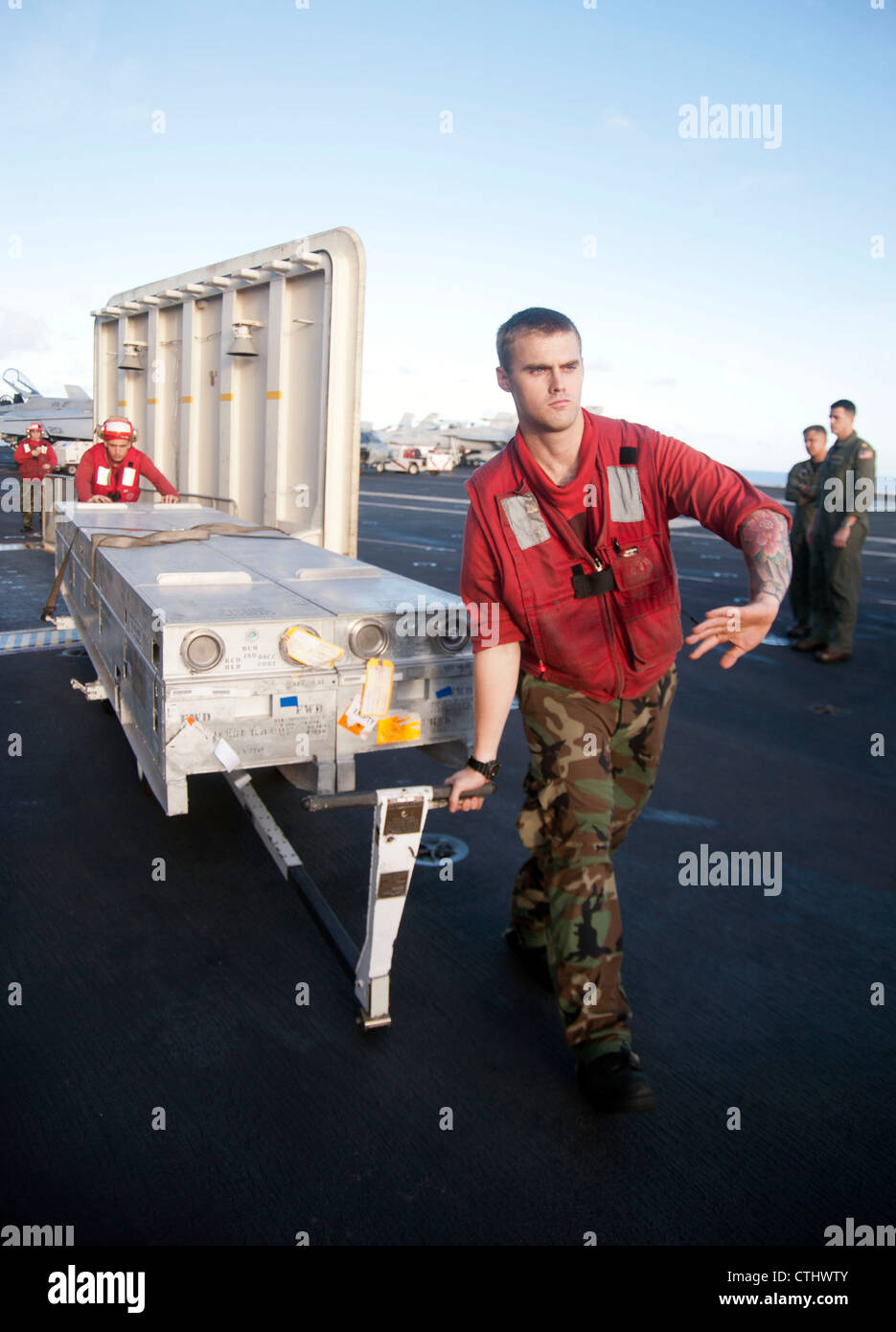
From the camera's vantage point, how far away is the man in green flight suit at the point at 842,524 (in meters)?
8.35

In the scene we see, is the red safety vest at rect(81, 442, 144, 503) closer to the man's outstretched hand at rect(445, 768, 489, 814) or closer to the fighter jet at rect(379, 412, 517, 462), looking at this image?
the man's outstretched hand at rect(445, 768, 489, 814)

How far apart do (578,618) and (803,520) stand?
7140 millimetres

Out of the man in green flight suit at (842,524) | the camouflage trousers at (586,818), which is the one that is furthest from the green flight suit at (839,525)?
the camouflage trousers at (586,818)

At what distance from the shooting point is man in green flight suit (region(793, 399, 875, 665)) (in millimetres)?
8352

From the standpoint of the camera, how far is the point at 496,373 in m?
2.90

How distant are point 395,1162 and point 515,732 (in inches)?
158

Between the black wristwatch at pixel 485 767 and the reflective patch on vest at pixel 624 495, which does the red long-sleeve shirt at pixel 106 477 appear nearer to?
the black wristwatch at pixel 485 767

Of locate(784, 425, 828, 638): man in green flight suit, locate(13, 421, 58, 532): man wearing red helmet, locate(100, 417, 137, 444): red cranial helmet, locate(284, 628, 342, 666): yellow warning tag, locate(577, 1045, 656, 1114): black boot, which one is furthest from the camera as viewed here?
locate(13, 421, 58, 532): man wearing red helmet

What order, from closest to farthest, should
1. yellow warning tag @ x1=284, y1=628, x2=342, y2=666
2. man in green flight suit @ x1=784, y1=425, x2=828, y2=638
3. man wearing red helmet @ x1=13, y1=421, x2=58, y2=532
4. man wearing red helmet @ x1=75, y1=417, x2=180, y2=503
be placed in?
yellow warning tag @ x1=284, y1=628, x2=342, y2=666 → man wearing red helmet @ x1=75, y1=417, x2=180, y2=503 → man in green flight suit @ x1=784, y1=425, x2=828, y2=638 → man wearing red helmet @ x1=13, y1=421, x2=58, y2=532

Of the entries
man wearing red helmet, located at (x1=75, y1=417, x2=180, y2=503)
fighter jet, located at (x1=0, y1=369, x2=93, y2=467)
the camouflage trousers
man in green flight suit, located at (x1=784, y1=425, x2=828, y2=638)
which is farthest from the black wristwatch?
fighter jet, located at (x1=0, y1=369, x2=93, y2=467)

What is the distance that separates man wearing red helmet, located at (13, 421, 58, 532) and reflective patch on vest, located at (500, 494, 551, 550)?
15.9 metres

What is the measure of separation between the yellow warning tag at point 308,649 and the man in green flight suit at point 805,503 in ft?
22.0
